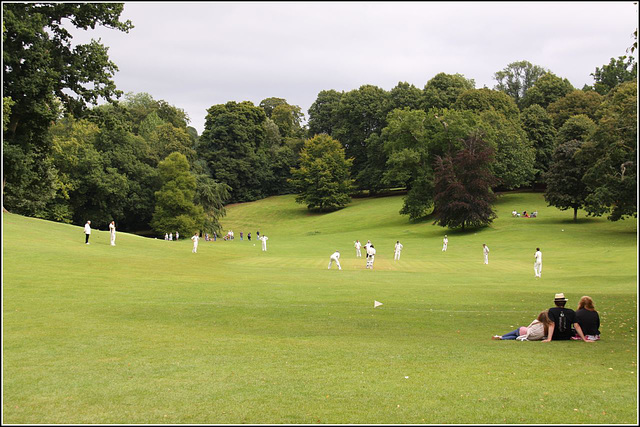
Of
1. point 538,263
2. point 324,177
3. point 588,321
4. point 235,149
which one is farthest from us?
point 235,149

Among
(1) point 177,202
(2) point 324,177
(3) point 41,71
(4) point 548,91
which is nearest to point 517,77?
(4) point 548,91

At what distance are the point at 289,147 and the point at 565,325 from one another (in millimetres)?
105735

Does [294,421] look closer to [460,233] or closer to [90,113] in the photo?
[90,113]

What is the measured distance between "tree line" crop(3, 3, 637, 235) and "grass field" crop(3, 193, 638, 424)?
6.34 m

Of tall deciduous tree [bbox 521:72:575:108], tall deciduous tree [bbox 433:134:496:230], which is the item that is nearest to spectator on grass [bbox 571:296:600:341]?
tall deciduous tree [bbox 433:134:496:230]

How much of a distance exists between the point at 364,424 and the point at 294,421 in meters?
0.95

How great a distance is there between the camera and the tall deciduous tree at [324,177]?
9519cm

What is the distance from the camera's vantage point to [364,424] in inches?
285

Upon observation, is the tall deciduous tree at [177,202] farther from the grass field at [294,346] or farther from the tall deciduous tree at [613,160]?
the tall deciduous tree at [613,160]

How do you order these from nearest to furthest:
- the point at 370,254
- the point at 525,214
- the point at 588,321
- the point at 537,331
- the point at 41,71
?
the point at 588,321 → the point at 537,331 → the point at 41,71 → the point at 370,254 → the point at 525,214

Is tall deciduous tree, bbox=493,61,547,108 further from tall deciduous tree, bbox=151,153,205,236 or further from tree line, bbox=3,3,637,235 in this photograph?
tall deciduous tree, bbox=151,153,205,236

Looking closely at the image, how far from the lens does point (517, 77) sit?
140 meters

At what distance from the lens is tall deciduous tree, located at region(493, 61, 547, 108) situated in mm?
138250

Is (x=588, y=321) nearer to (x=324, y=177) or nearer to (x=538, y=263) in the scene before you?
(x=538, y=263)
